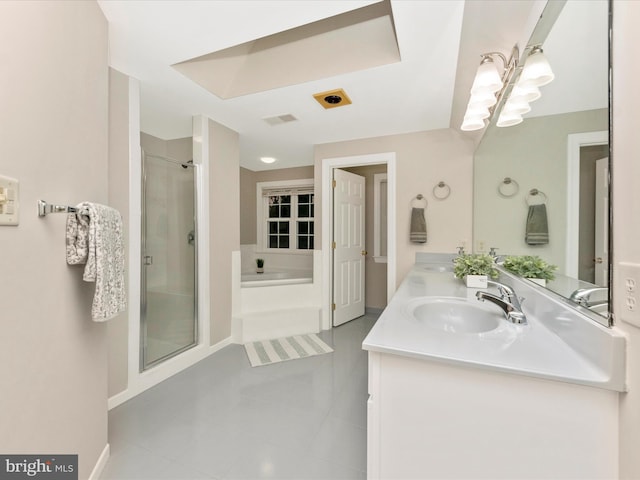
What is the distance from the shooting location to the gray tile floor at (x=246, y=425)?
1346 millimetres

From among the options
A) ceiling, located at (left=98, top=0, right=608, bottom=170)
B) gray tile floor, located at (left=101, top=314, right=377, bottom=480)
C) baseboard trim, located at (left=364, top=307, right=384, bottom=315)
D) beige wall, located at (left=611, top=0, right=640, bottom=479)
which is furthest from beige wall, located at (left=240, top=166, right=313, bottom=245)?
beige wall, located at (left=611, top=0, right=640, bottom=479)

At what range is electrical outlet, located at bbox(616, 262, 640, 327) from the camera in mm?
591

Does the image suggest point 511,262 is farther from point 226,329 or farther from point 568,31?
point 226,329

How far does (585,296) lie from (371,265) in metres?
3.30

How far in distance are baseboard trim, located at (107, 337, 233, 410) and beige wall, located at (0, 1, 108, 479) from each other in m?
0.66

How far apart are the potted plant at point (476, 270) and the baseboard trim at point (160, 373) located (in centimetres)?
231

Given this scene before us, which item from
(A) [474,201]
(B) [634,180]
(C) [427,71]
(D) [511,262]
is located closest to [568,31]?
(B) [634,180]

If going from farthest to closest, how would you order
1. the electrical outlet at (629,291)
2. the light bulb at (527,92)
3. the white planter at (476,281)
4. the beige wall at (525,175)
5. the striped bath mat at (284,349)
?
1. the striped bath mat at (284,349)
2. the white planter at (476,281)
3. the light bulb at (527,92)
4. the beige wall at (525,175)
5. the electrical outlet at (629,291)

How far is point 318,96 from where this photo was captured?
2.17 m

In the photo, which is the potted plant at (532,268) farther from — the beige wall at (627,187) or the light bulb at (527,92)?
the light bulb at (527,92)

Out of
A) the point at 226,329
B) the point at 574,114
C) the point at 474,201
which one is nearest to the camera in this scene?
the point at 574,114

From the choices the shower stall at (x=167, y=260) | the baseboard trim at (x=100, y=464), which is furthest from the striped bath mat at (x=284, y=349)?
the baseboard trim at (x=100, y=464)

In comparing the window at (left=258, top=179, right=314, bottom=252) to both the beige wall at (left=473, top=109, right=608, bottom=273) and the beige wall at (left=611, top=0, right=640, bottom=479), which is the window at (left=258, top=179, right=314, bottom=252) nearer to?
the beige wall at (left=473, top=109, right=608, bottom=273)

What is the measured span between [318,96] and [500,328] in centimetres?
199
